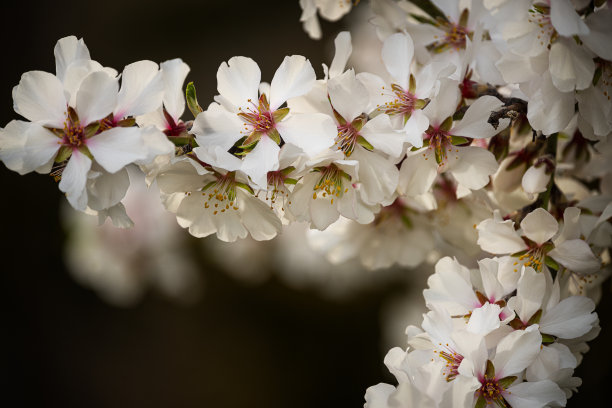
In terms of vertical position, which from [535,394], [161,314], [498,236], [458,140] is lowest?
[161,314]

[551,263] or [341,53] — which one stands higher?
[341,53]

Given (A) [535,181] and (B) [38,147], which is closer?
(B) [38,147]

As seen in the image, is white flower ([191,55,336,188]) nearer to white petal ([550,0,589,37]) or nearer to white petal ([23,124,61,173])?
white petal ([23,124,61,173])

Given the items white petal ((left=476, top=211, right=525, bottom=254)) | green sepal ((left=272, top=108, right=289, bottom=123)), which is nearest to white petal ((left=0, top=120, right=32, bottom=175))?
green sepal ((left=272, top=108, right=289, bottom=123))

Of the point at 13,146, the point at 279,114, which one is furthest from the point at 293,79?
the point at 13,146

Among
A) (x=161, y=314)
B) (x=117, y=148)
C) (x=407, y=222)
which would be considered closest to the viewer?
(x=117, y=148)

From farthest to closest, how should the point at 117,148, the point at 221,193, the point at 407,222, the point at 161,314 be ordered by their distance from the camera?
the point at 161,314 < the point at 407,222 < the point at 221,193 < the point at 117,148

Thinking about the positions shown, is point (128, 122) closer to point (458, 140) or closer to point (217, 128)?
point (217, 128)
